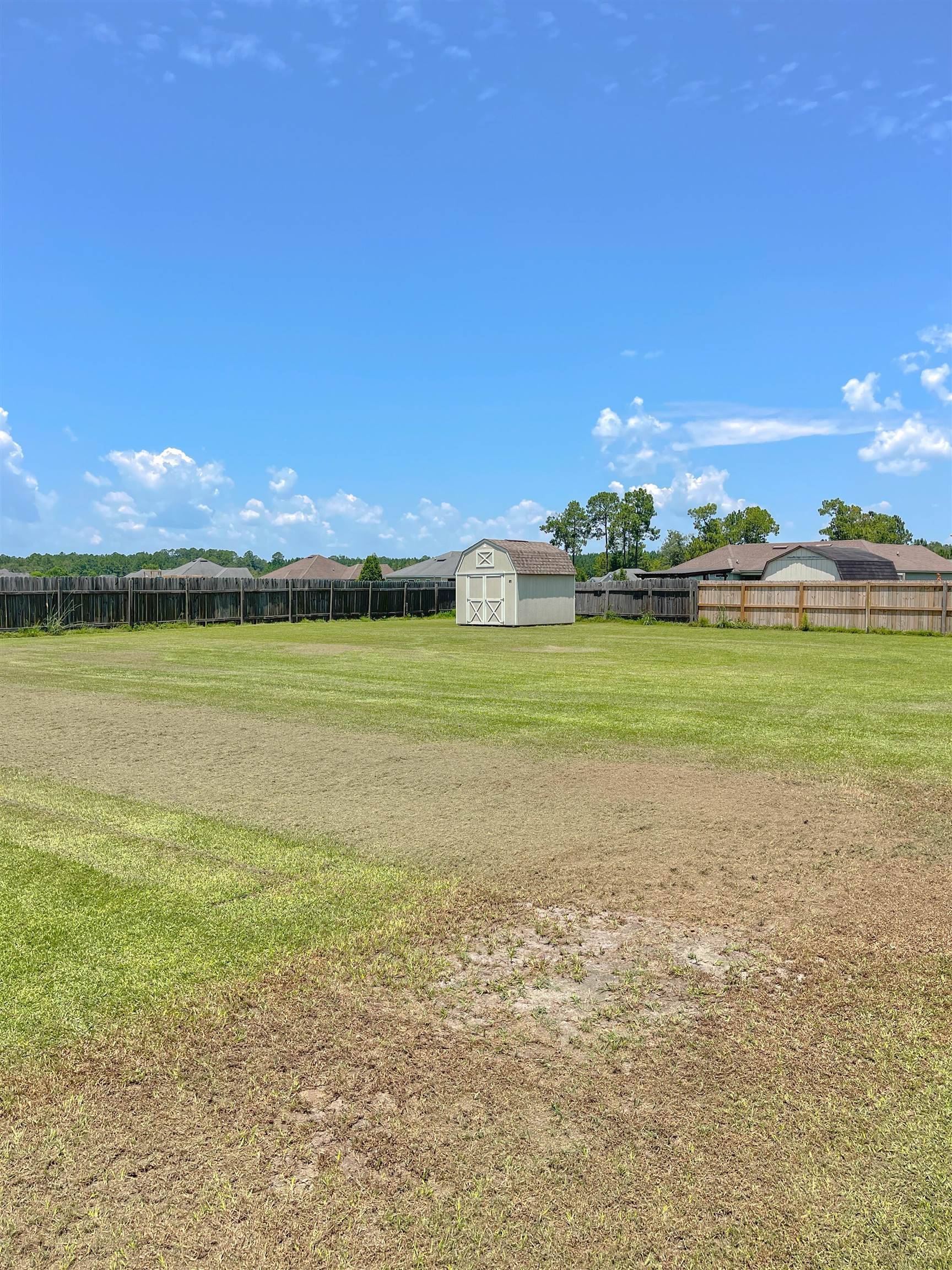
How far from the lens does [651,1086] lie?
278 cm

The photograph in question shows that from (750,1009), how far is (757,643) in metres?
20.0

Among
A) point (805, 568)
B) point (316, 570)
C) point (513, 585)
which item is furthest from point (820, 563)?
point (316, 570)

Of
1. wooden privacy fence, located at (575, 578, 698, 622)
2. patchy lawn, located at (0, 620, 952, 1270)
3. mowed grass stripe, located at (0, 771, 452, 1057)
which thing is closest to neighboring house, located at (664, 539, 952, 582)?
wooden privacy fence, located at (575, 578, 698, 622)

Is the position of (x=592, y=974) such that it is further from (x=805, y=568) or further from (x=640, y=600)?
(x=805, y=568)

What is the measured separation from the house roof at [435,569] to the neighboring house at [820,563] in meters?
16.8

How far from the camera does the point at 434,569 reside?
67.8 metres

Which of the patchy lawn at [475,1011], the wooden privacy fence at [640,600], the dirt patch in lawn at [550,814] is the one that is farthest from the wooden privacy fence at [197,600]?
the patchy lawn at [475,1011]

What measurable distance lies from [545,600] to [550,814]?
27.1 meters

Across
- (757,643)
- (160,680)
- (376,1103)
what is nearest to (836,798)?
(376,1103)

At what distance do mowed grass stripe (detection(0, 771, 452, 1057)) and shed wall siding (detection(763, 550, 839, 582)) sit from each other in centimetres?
4393

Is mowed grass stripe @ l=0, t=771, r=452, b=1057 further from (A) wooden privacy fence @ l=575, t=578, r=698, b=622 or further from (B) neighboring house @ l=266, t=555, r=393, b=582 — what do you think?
(B) neighboring house @ l=266, t=555, r=393, b=582

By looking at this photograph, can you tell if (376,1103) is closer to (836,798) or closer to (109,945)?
(109,945)

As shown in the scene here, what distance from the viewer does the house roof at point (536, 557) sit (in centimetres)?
3172

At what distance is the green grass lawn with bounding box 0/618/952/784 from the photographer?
8.67 m
